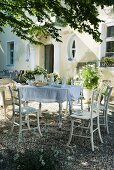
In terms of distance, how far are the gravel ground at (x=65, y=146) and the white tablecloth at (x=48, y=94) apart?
29.6 inches

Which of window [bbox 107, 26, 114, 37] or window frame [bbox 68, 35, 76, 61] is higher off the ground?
window [bbox 107, 26, 114, 37]

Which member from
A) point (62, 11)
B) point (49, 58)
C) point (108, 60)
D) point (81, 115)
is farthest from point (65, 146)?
point (49, 58)

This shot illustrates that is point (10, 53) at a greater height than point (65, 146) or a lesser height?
greater

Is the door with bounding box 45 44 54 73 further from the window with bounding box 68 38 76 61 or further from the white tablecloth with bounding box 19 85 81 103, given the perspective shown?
the white tablecloth with bounding box 19 85 81 103

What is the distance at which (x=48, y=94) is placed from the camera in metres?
6.54

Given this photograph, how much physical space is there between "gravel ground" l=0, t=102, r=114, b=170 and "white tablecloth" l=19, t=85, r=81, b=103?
2.47ft

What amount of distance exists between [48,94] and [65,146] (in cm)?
151

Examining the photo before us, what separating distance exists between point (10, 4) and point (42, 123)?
336cm

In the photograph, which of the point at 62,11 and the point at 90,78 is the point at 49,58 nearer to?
the point at 90,78

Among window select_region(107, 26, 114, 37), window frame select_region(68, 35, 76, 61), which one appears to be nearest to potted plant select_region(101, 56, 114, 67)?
window select_region(107, 26, 114, 37)

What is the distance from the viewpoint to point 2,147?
5293 millimetres

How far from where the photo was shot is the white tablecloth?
21.2ft

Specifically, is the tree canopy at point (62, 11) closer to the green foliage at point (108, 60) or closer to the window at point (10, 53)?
the green foliage at point (108, 60)

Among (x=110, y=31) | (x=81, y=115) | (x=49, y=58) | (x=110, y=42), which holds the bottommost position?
(x=81, y=115)
